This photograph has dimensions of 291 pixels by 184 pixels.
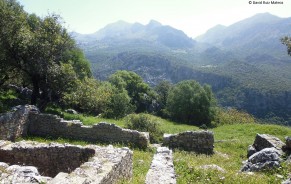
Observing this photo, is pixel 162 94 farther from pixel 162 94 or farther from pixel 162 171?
pixel 162 171

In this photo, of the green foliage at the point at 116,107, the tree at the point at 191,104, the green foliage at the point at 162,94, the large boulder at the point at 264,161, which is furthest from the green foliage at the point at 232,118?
the large boulder at the point at 264,161

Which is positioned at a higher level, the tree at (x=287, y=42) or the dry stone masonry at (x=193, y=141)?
the tree at (x=287, y=42)

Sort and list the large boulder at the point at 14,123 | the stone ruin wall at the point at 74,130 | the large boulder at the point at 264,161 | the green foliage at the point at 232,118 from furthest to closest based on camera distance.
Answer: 1. the green foliage at the point at 232,118
2. the stone ruin wall at the point at 74,130
3. the large boulder at the point at 14,123
4. the large boulder at the point at 264,161

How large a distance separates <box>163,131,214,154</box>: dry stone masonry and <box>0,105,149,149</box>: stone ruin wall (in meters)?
2.33

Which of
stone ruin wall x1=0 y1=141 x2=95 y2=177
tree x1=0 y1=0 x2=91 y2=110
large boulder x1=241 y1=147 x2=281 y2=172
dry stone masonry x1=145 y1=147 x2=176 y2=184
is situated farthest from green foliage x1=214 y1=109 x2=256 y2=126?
stone ruin wall x1=0 y1=141 x2=95 y2=177

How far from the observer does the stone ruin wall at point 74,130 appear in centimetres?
2314

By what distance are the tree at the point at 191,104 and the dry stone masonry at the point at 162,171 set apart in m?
51.5

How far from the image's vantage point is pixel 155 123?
28.4 metres

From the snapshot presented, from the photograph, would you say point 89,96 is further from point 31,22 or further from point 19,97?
point 31,22

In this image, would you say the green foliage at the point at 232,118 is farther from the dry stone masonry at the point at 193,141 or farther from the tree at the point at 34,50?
the tree at the point at 34,50

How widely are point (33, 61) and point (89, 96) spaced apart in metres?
5.77

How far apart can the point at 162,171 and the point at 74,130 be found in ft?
42.0

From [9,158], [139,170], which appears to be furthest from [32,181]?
[139,170]

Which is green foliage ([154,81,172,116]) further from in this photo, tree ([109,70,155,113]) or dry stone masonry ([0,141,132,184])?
dry stone masonry ([0,141,132,184])
